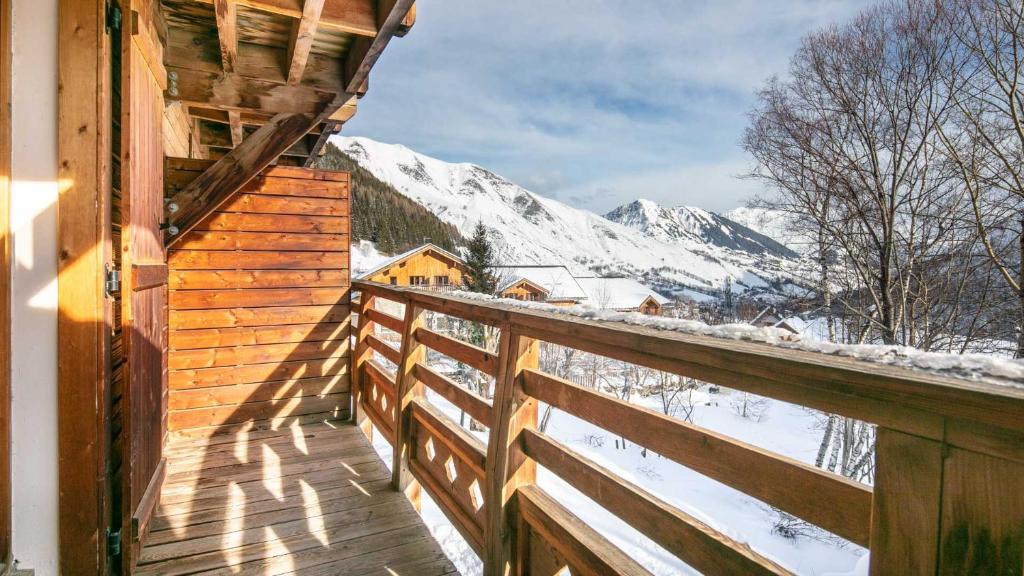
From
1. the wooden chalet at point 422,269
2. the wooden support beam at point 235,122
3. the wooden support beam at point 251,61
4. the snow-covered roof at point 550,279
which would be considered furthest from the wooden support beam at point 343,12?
the snow-covered roof at point 550,279

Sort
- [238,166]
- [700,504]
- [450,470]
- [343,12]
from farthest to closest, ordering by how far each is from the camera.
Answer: [700,504] → [238,166] → [450,470] → [343,12]

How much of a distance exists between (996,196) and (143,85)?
9.32 meters

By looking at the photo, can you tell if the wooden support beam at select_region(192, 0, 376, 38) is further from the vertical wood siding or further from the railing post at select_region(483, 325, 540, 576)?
the vertical wood siding

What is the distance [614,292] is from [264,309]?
97.3 ft

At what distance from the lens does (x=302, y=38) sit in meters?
2.28

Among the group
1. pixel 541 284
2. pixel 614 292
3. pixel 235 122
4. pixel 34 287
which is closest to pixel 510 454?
pixel 34 287

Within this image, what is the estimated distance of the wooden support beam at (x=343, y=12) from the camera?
80.4 inches

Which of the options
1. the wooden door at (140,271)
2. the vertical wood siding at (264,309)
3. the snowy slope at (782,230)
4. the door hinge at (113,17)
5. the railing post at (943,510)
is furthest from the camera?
the snowy slope at (782,230)

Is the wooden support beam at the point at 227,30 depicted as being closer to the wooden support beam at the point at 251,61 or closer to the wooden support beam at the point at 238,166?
the wooden support beam at the point at 251,61

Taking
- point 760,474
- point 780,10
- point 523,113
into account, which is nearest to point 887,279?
point 780,10

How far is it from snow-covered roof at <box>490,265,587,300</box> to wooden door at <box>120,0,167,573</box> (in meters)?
22.5

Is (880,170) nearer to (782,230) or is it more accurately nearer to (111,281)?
(782,230)

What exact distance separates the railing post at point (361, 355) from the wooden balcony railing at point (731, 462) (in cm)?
169

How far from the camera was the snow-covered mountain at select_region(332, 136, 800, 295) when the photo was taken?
82.0 metres
